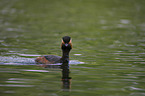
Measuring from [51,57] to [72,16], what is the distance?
30702 mm

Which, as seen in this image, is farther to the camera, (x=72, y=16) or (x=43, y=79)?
(x=72, y=16)

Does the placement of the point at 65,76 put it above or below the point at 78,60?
below

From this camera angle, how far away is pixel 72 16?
49.0 m

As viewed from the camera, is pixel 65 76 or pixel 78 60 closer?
pixel 65 76

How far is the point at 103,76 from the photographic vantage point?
1569 centimetres

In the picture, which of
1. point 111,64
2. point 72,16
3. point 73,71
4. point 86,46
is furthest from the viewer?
point 72,16

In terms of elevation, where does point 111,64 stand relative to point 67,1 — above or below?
below

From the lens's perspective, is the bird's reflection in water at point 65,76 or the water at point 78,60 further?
the bird's reflection in water at point 65,76

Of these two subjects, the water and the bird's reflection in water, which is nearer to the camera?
the water

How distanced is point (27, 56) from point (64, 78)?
18.7 feet

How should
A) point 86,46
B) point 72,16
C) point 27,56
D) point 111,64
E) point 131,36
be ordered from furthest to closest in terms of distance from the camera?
point 72,16, point 131,36, point 86,46, point 27,56, point 111,64

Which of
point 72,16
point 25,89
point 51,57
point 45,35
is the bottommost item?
point 25,89

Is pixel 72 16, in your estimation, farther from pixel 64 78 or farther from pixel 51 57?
pixel 64 78

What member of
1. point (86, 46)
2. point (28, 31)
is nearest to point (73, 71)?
point (86, 46)
